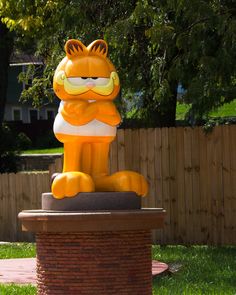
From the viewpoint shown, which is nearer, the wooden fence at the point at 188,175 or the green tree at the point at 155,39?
the green tree at the point at 155,39

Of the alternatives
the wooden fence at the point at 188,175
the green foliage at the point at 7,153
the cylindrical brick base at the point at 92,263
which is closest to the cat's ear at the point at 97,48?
the cylindrical brick base at the point at 92,263

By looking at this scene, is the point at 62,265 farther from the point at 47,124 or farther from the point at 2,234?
the point at 47,124

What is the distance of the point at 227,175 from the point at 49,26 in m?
4.55

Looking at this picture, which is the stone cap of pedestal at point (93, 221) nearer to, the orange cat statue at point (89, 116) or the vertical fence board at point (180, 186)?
the orange cat statue at point (89, 116)

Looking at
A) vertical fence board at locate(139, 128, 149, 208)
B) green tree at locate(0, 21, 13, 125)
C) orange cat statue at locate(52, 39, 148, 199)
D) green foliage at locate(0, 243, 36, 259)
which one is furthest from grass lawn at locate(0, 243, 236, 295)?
green tree at locate(0, 21, 13, 125)

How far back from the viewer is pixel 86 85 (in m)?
8.38

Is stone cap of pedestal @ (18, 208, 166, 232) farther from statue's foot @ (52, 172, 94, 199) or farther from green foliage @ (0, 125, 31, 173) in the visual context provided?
green foliage @ (0, 125, 31, 173)

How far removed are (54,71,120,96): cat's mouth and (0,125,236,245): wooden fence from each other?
20.3 ft

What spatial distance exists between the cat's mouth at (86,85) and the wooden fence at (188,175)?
6.17 metres

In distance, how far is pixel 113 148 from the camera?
15.7 meters

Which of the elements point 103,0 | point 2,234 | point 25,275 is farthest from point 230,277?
point 2,234

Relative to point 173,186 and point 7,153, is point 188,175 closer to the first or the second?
point 173,186

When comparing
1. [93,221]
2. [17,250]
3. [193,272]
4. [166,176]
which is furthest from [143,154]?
[93,221]

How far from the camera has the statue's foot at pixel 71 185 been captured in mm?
7867
